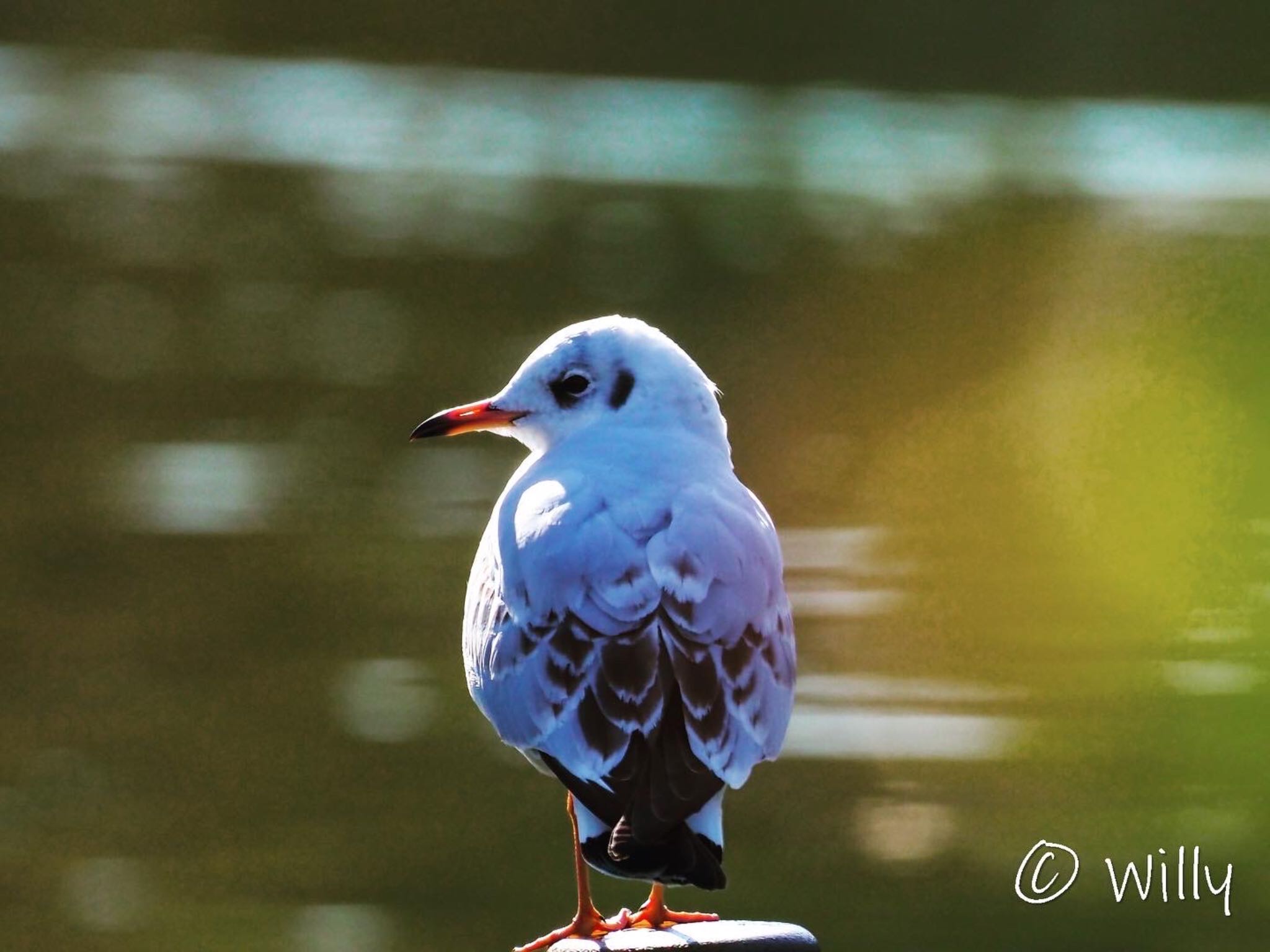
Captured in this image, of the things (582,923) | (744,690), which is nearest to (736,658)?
(744,690)

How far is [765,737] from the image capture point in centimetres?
125

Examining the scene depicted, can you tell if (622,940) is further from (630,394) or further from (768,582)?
(630,394)

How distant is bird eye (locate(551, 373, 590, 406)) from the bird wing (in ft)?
0.32

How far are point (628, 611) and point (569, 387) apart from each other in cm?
27

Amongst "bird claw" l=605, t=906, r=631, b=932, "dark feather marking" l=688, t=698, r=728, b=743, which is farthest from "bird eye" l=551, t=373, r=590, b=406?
"bird claw" l=605, t=906, r=631, b=932

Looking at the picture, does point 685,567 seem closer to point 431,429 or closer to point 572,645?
point 572,645

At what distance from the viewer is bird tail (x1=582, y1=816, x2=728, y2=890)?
3.60ft

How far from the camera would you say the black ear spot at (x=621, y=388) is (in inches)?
56.3

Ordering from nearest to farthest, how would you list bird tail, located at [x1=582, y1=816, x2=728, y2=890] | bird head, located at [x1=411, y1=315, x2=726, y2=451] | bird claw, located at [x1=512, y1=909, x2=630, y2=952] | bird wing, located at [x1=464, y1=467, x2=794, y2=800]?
bird tail, located at [x1=582, y1=816, x2=728, y2=890] < bird wing, located at [x1=464, y1=467, x2=794, y2=800] < bird claw, located at [x1=512, y1=909, x2=630, y2=952] < bird head, located at [x1=411, y1=315, x2=726, y2=451]

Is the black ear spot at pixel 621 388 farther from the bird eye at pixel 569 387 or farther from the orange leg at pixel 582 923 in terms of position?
the orange leg at pixel 582 923

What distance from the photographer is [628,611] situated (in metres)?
1.23

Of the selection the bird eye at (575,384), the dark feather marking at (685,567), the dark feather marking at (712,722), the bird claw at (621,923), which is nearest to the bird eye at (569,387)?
the bird eye at (575,384)

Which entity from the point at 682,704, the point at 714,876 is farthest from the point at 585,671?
the point at 714,876

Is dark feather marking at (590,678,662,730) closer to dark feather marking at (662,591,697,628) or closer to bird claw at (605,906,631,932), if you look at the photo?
dark feather marking at (662,591,697,628)
